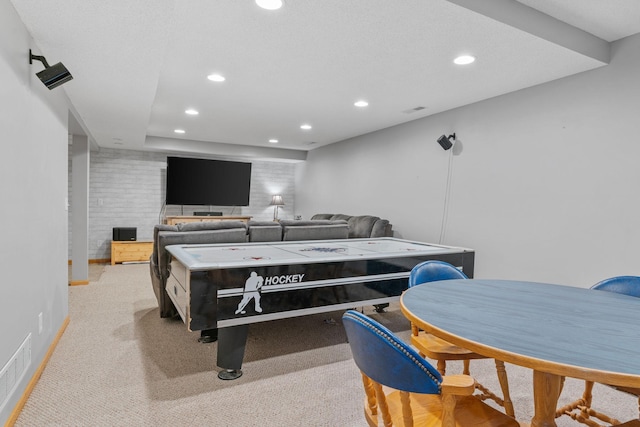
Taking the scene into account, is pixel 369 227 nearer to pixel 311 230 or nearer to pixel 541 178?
pixel 311 230

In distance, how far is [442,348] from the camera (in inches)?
69.8

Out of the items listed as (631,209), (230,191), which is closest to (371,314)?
(631,209)

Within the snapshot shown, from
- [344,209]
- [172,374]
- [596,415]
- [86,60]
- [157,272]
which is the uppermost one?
[86,60]

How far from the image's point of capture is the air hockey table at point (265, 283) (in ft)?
7.34

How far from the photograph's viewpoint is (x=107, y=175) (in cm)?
708

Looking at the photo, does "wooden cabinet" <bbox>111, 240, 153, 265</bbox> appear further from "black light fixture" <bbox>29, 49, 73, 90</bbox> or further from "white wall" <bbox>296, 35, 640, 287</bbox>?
"black light fixture" <bbox>29, 49, 73, 90</bbox>

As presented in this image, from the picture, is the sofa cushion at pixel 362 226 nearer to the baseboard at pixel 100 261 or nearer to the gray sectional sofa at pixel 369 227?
the gray sectional sofa at pixel 369 227

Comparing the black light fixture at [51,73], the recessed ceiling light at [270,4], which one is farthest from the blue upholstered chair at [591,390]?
the black light fixture at [51,73]

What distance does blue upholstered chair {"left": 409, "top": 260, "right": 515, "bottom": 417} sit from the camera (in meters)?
1.72

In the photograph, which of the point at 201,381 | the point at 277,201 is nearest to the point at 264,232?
the point at 201,381

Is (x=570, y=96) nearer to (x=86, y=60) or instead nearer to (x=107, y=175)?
(x=86, y=60)

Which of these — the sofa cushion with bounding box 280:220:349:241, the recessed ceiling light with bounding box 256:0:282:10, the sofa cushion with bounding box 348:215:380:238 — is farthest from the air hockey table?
the sofa cushion with bounding box 348:215:380:238

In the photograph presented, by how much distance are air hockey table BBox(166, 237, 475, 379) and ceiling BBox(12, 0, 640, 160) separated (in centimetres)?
142

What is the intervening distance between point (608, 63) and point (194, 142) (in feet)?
21.7
